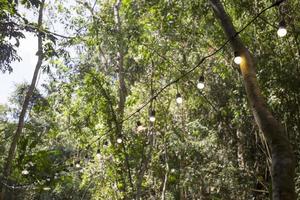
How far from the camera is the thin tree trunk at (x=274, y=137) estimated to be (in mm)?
3045

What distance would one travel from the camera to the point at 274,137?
3.37m

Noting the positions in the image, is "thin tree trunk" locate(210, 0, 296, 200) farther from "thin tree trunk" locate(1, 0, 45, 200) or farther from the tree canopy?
"thin tree trunk" locate(1, 0, 45, 200)

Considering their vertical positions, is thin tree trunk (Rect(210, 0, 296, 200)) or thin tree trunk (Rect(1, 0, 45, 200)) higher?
thin tree trunk (Rect(1, 0, 45, 200))

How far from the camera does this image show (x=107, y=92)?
23.0 ft

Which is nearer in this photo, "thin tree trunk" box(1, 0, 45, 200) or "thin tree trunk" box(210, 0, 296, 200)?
"thin tree trunk" box(210, 0, 296, 200)

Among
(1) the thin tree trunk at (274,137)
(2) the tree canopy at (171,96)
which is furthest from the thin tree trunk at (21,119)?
(1) the thin tree trunk at (274,137)

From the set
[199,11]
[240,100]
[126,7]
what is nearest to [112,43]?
[126,7]

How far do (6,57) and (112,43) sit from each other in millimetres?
3881

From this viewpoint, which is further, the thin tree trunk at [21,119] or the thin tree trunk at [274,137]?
the thin tree trunk at [21,119]

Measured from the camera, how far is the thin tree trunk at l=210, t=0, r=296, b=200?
304cm

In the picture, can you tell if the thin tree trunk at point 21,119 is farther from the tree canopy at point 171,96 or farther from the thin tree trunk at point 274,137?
the thin tree trunk at point 274,137

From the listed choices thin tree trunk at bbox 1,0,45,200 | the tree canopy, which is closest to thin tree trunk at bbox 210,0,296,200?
the tree canopy

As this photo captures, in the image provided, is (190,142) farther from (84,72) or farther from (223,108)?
(84,72)

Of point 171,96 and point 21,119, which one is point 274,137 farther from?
point 21,119
